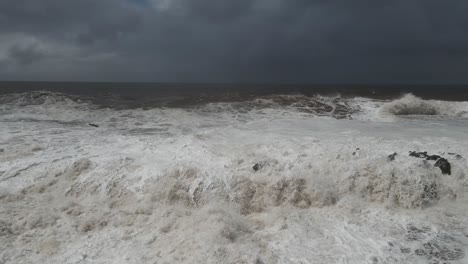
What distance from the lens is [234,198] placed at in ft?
23.9

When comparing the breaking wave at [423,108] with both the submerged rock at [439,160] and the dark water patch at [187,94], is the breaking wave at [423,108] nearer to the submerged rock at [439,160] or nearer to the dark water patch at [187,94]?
the dark water patch at [187,94]

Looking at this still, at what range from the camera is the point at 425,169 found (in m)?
7.74

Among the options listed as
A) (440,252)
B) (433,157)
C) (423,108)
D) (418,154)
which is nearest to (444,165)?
(433,157)

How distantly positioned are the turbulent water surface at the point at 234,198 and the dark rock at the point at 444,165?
0.05 m

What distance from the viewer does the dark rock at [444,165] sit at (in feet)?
25.5

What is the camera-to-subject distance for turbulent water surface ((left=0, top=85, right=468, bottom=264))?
5473 mm

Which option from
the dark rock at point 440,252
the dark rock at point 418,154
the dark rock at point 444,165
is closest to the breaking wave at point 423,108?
the dark rock at point 418,154

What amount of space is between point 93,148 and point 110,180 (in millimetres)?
2591

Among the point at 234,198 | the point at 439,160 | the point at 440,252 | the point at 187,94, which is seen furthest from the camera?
the point at 187,94

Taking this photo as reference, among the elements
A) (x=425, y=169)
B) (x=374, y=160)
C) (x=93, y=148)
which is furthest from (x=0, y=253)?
(x=425, y=169)

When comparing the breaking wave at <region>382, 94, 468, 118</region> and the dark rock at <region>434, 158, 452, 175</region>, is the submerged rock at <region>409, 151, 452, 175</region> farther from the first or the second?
the breaking wave at <region>382, 94, 468, 118</region>

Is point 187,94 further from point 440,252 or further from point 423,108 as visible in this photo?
point 440,252

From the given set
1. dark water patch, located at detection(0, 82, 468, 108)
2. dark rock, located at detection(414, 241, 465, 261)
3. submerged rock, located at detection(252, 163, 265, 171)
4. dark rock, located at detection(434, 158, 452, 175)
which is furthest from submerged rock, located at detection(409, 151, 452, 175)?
dark water patch, located at detection(0, 82, 468, 108)

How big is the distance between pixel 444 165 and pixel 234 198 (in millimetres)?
5066
